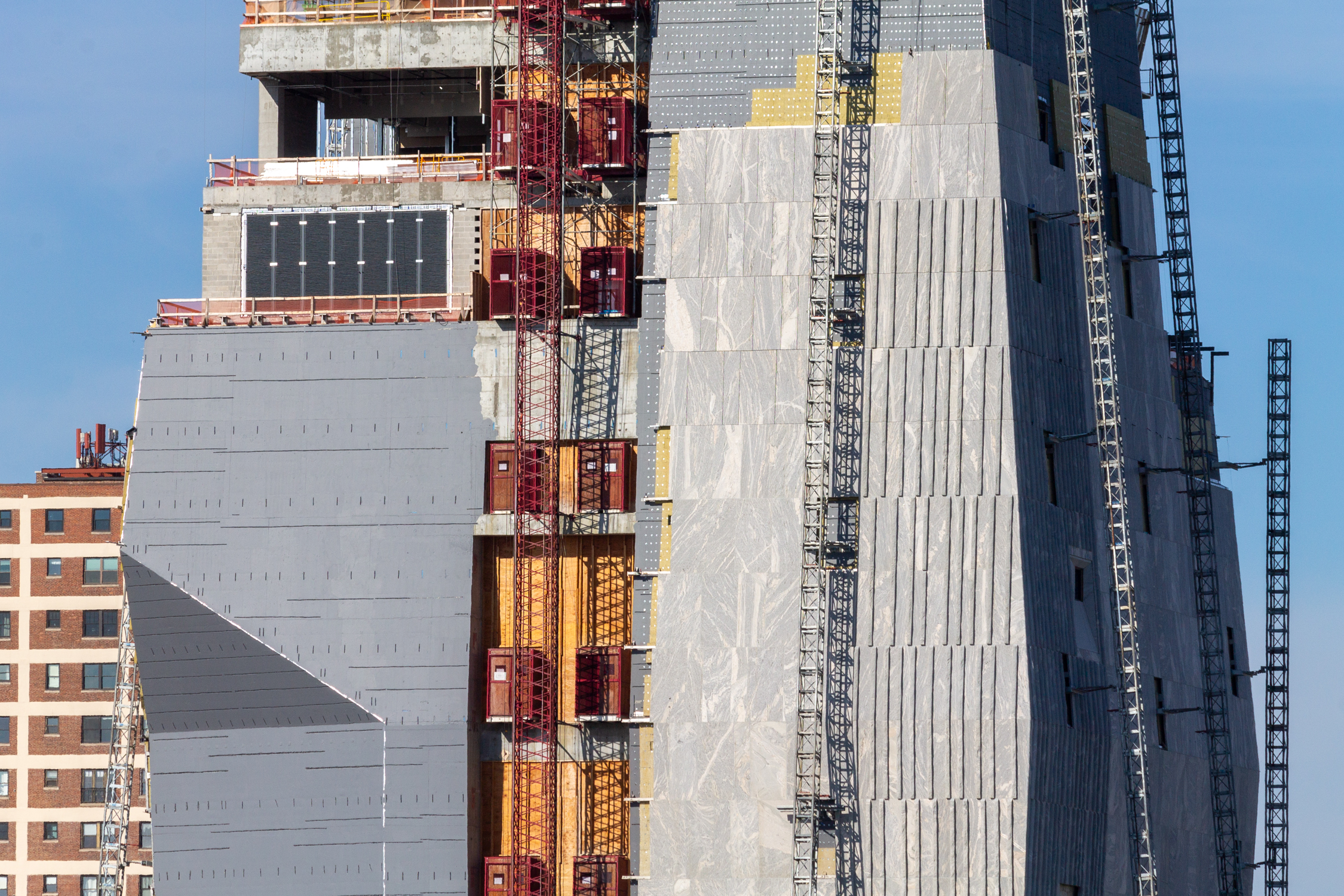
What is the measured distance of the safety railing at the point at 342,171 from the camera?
369 ft

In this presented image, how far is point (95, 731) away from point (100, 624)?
8700 millimetres

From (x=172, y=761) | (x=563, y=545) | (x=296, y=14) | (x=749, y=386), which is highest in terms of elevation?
(x=296, y=14)

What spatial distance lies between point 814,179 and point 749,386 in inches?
377

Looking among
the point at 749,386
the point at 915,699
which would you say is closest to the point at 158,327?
the point at 749,386

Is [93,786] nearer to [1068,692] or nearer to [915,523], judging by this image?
[915,523]

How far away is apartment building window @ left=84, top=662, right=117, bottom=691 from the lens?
628 feet

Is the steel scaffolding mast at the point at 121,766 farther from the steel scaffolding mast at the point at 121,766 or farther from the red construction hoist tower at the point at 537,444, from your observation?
the red construction hoist tower at the point at 537,444

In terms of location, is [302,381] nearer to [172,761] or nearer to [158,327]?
[158,327]

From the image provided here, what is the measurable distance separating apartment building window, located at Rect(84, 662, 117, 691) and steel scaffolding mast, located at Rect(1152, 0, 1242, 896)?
9813cm

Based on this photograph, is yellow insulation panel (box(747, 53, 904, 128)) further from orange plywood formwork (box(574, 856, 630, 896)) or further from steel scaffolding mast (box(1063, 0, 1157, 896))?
orange plywood formwork (box(574, 856, 630, 896))

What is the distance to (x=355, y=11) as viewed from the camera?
116875mm

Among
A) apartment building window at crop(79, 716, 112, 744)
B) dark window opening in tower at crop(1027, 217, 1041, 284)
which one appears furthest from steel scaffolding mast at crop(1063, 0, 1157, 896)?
apartment building window at crop(79, 716, 112, 744)

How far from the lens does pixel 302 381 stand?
108500 mm

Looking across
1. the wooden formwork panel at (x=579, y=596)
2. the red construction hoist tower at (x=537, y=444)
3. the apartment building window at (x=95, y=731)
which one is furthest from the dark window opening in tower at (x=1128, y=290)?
the apartment building window at (x=95, y=731)
